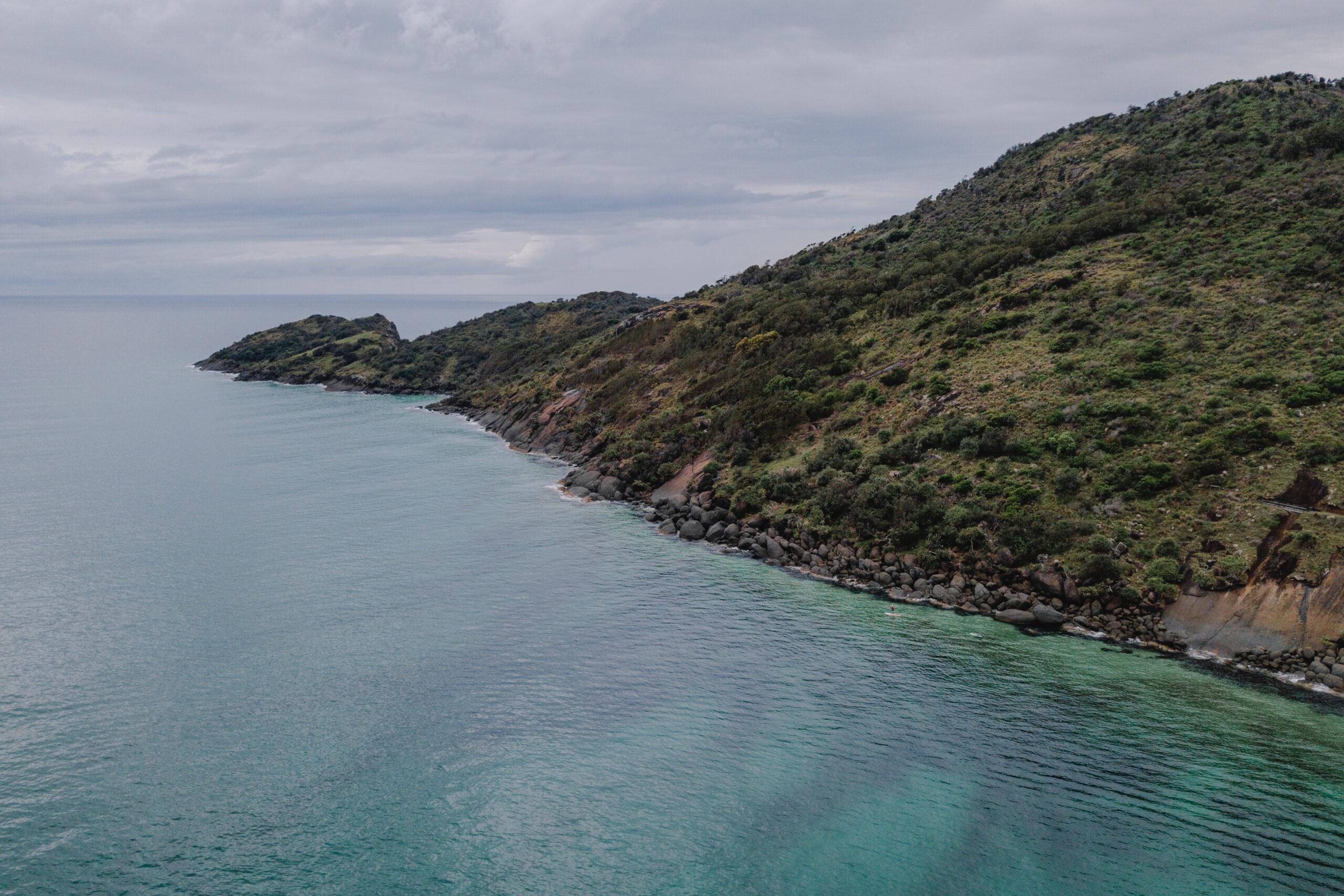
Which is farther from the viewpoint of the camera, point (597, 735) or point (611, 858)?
point (597, 735)

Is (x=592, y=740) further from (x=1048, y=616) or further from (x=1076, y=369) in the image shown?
(x=1076, y=369)

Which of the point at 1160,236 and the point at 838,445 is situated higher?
the point at 1160,236

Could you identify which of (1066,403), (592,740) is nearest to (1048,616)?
(1066,403)

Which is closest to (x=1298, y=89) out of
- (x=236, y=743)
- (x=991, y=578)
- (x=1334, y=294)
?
(x=1334, y=294)

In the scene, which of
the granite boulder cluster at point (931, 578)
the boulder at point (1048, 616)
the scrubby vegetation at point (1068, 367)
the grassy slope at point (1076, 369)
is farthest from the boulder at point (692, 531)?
the boulder at point (1048, 616)

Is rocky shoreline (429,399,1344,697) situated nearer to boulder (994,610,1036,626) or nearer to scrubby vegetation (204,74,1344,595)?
boulder (994,610,1036,626)

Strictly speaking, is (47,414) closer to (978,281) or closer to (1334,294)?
(978,281)

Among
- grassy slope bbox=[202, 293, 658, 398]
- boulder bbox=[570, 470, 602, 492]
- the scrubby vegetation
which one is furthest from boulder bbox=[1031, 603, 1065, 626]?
grassy slope bbox=[202, 293, 658, 398]
